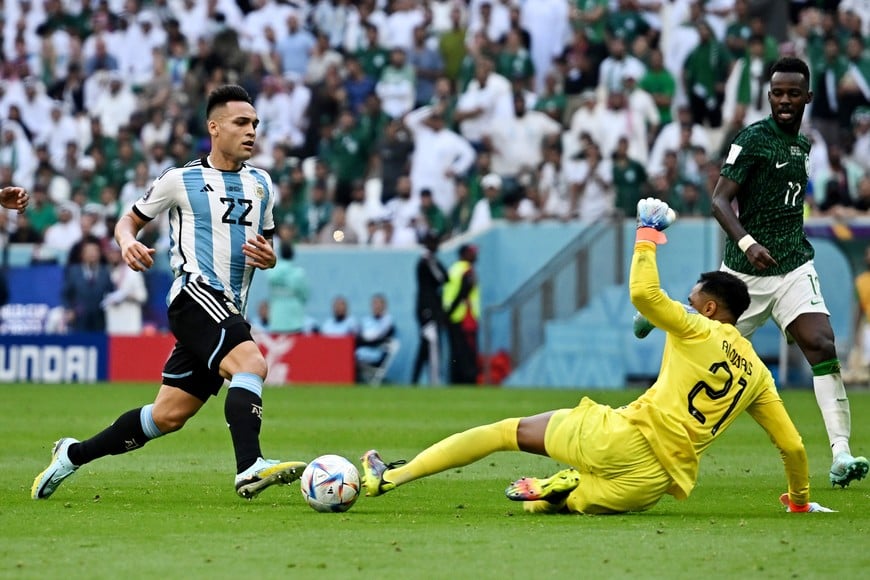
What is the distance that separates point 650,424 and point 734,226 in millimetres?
2493

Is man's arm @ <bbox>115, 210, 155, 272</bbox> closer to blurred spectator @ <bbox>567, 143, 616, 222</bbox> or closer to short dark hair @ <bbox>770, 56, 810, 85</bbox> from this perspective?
short dark hair @ <bbox>770, 56, 810, 85</bbox>

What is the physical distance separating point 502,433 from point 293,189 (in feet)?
56.9

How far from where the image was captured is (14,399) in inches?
→ 734

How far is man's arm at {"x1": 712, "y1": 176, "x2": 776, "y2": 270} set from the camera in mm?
9609

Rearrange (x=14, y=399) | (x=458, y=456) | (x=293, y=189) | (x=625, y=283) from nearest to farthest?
(x=458, y=456), (x=14, y=399), (x=625, y=283), (x=293, y=189)

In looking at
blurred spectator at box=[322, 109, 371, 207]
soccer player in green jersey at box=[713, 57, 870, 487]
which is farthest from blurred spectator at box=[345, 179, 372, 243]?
soccer player in green jersey at box=[713, 57, 870, 487]

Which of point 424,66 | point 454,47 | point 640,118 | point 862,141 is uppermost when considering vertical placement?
point 454,47

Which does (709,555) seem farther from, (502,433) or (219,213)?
(219,213)

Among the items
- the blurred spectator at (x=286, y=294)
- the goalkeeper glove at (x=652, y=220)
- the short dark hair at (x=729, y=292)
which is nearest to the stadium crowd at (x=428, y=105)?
the blurred spectator at (x=286, y=294)

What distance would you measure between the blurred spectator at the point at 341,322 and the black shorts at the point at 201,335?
14861 millimetres

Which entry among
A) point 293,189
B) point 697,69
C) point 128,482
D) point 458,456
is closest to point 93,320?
point 293,189

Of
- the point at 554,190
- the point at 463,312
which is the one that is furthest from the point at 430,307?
the point at 554,190

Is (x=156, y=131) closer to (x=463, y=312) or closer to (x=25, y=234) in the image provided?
(x=25, y=234)

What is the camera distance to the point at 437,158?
24047 mm
